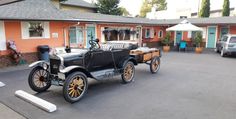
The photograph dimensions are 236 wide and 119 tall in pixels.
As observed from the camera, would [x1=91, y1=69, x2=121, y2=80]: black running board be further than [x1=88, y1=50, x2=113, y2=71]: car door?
Yes

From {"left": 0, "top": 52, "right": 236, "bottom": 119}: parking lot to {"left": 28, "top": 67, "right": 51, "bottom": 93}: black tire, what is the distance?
21 centimetres

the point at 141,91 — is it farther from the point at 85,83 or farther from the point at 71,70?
the point at 71,70

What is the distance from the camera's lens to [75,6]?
24.7m

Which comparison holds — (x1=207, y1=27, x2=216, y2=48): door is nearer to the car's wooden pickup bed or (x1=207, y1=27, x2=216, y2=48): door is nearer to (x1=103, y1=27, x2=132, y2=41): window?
(x1=103, y1=27, x2=132, y2=41): window

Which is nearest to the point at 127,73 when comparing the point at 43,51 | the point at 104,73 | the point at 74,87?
the point at 104,73

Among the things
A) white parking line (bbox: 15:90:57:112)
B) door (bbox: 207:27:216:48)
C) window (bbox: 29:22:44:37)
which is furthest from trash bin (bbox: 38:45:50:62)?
door (bbox: 207:27:216:48)

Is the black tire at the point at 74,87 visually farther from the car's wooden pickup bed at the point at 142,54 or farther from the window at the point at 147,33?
the window at the point at 147,33

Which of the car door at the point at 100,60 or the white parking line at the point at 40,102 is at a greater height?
the car door at the point at 100,60

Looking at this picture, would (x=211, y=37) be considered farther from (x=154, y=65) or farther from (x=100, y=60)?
(x=100, y=60)

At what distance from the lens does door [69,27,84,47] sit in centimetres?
1284

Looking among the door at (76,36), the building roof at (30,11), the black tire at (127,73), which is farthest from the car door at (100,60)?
the door at (76,36)

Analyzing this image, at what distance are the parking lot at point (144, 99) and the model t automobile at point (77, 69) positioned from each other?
30 centimetres

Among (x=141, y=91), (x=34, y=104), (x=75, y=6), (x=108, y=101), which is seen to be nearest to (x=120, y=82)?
(x=141, y=91)

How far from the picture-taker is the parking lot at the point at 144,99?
13.8 feet
